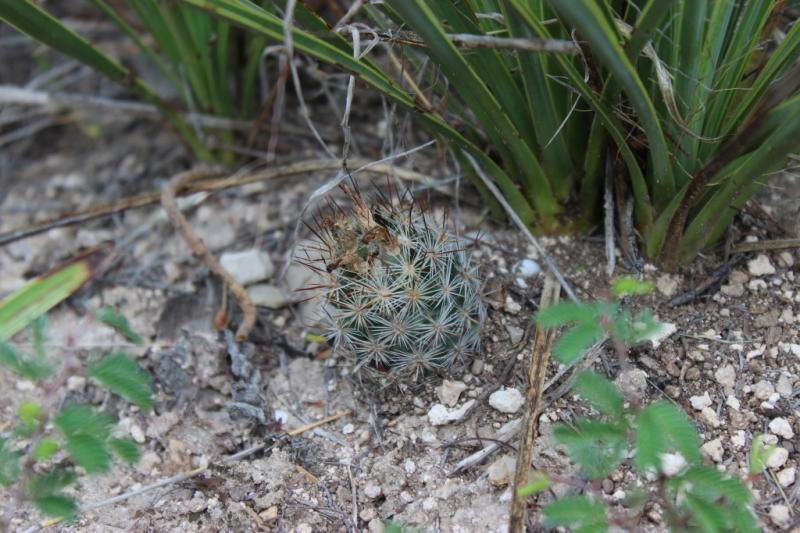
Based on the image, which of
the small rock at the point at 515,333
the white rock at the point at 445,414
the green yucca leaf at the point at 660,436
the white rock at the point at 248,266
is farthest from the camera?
the white rock at the point at 248,266

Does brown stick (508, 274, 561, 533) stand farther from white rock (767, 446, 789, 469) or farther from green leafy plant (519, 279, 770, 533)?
white rock (767, 446, 789, 469)

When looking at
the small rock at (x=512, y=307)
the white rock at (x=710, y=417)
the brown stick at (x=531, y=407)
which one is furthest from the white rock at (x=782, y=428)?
the small rock at (x=512, y=307)

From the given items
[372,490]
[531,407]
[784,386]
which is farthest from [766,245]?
[372,490]

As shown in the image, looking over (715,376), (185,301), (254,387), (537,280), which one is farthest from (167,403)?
(715,376)

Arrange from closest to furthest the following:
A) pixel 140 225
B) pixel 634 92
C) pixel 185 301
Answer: pixel 634 92 < pixel 185 301 < pixel 140 225

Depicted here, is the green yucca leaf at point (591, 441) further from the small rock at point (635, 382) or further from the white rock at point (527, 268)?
the white rock at point (527, 268)

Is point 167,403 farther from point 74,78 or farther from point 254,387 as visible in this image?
point 74,78
